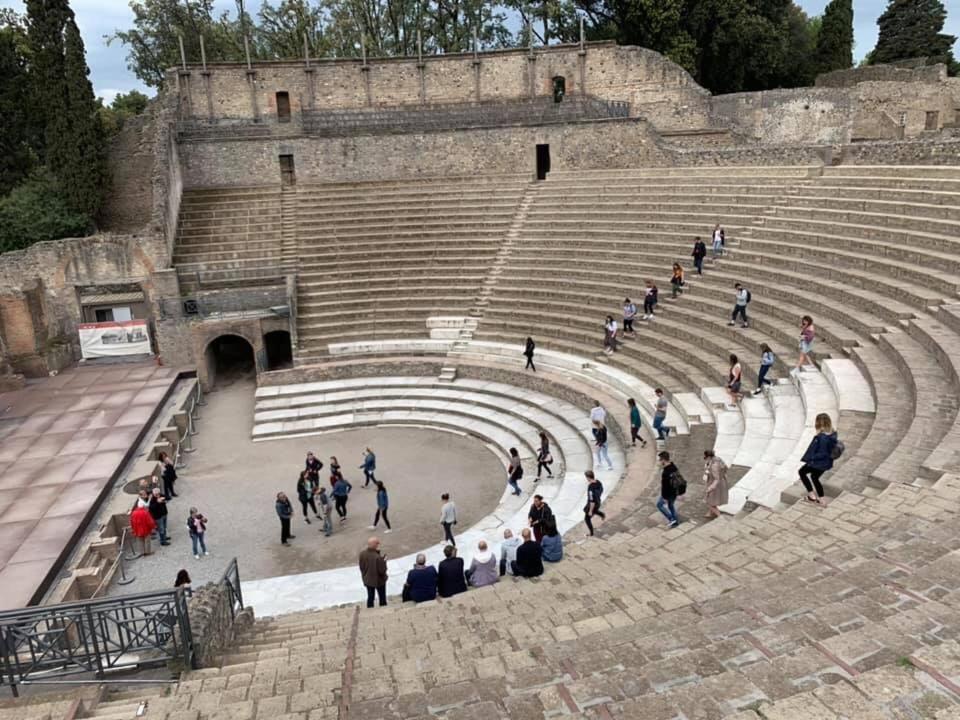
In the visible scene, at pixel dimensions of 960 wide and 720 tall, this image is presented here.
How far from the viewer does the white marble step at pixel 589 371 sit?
13203 mm

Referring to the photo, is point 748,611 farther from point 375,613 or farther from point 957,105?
point 957,105

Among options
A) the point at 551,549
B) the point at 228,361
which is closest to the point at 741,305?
the point at 551,549

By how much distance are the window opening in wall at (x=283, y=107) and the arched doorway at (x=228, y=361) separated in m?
10.2

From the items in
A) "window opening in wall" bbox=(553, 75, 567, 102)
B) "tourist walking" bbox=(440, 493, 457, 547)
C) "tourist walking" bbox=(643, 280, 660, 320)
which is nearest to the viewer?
"tourist walking" bbox=(440, 493, 457, 547)

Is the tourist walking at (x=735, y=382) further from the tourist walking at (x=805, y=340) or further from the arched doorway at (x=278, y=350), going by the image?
the arched doorway at (x=278, y=350)

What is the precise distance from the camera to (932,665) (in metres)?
3.76

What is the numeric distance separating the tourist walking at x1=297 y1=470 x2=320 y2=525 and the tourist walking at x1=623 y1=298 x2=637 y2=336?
8.02 m

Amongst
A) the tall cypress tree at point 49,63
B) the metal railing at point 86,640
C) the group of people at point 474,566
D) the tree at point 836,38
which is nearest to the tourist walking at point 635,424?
the group of people at point 474,566

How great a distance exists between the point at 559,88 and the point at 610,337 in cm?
1693

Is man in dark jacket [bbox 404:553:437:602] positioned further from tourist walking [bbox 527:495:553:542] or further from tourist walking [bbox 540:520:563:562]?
tourist walking [bbox 527:495:553:542]

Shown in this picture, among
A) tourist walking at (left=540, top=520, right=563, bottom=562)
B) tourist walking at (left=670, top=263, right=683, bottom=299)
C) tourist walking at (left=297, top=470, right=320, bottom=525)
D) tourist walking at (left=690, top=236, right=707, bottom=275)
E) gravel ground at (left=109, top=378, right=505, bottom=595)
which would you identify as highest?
tourist walking at (left=690, top=236, right=707, bottom=275)

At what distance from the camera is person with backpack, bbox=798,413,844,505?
756 centimetres

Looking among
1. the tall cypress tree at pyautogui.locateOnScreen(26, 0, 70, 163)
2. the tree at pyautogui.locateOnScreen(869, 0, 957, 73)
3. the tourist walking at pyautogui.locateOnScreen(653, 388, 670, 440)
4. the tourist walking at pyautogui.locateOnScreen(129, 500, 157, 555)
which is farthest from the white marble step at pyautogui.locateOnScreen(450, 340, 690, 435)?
the tree at pyautogui.locateOnScreen(869, 0, 957, 73)

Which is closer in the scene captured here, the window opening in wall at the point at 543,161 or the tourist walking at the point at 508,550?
the tourist walking at the point at 508,550
